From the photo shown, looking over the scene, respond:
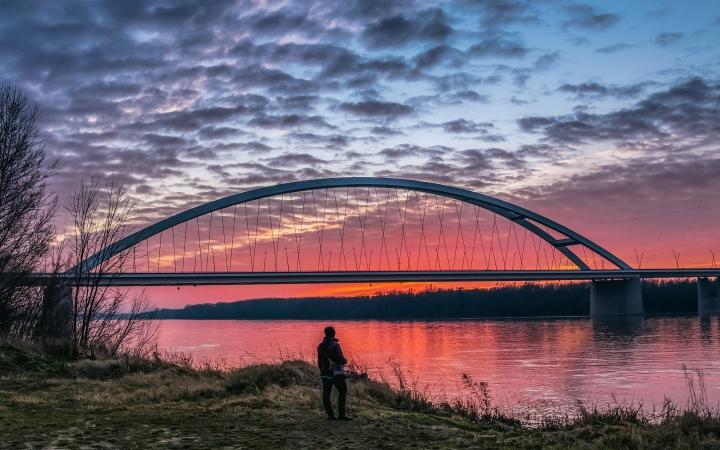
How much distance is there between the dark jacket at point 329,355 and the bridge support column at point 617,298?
8251cm

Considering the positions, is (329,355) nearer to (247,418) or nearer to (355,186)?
(247,418)

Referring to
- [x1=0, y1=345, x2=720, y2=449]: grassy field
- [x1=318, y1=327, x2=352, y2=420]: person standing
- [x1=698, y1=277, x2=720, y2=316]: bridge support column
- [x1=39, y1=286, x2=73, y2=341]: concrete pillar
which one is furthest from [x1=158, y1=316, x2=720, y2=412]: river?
[x1=698, y1=277, x2=720, y2=316]: bridge support column

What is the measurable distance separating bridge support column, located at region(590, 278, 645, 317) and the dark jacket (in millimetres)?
82514

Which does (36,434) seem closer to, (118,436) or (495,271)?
(118,436)

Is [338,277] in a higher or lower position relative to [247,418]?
higher

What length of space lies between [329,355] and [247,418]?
152 centimetres

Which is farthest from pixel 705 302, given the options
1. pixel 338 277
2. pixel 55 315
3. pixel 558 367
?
pixel 55 315

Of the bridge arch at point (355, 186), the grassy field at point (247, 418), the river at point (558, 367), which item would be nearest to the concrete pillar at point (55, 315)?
the river at point (558, 367)

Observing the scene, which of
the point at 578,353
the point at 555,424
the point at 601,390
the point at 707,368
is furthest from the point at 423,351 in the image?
the point at 555,424

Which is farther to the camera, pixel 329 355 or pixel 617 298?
pixel 617 298

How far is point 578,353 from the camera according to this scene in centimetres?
3612

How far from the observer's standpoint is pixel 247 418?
949cm

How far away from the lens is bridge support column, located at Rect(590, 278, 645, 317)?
277 feet

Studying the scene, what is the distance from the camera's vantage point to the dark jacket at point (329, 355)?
9.48m
